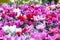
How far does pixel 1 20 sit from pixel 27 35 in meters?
0.85

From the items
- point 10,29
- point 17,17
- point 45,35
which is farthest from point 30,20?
point 45,35

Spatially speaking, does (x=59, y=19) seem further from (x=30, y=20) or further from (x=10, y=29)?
(x=10, y=29)

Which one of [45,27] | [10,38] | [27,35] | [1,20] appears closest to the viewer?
[10,38]

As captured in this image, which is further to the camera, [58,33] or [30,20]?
[30,20]

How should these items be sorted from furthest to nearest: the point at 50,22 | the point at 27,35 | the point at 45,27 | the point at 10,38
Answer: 1. the point at 50,22
2. the point at 45,27
3. the point at 27,35
4. the point at 10,38

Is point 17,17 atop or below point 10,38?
atop

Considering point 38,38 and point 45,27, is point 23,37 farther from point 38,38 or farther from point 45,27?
point 45,27

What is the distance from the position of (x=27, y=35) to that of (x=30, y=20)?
2.45 feet

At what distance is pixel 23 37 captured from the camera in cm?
223

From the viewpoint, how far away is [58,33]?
8.04 feet

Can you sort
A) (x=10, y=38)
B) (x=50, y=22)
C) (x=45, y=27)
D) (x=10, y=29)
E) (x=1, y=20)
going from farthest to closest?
(x=1, y=20) → (x=50, y=22) → (x=45, y=27) → (x=10, y=29) → (x=10, y=38)

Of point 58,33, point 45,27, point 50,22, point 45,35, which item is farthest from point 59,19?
point 45,35

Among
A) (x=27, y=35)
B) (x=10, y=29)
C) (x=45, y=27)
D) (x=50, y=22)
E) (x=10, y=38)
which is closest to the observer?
(x=10, y=38)

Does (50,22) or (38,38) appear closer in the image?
(38,38)
